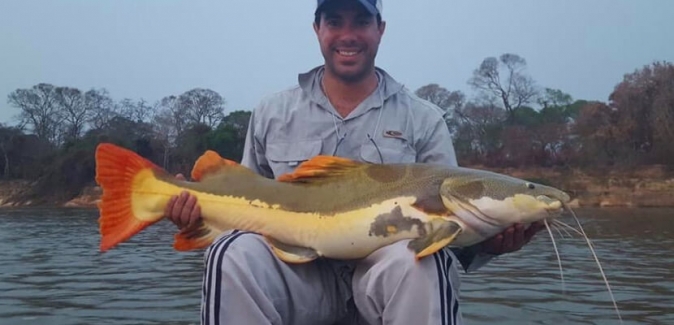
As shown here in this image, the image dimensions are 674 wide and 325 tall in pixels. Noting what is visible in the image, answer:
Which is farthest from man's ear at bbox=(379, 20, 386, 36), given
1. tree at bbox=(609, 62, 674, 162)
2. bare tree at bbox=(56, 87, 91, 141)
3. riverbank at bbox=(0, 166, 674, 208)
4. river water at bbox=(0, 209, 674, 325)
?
bare tree at bbox=(56, 87, 91, 141)

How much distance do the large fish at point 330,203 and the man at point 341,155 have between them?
0.08 metres

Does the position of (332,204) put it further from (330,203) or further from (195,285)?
(195,285)

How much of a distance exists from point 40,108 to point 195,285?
52.3 metres

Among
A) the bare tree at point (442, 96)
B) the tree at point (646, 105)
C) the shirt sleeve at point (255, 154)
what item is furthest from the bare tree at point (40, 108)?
the shirt sleeve at point (255, 154)

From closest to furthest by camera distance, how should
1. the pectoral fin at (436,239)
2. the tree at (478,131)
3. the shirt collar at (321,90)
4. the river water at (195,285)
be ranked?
the pectoral fin at (436,239) → the shirt collar at (321,90) → the river water at (195,285) → the tree at (478,131)

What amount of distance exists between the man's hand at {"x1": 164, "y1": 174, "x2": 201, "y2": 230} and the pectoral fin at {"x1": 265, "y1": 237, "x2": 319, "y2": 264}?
380 mm

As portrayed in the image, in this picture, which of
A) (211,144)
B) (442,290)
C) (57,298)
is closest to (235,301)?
(442,290)

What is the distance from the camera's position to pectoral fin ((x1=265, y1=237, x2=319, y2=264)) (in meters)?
2.89

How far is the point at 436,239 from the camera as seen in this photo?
2729mm

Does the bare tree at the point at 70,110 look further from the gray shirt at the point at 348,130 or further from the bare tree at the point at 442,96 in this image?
the gray shirt at the point at 348,130

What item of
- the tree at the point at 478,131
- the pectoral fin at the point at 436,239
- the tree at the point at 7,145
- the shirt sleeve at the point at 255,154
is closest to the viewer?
the pectoral fin at the point at 436,239

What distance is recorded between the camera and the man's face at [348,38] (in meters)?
3.62

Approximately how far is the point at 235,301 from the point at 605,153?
4130 cm

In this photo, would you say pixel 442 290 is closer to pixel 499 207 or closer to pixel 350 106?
pixel 499 207
